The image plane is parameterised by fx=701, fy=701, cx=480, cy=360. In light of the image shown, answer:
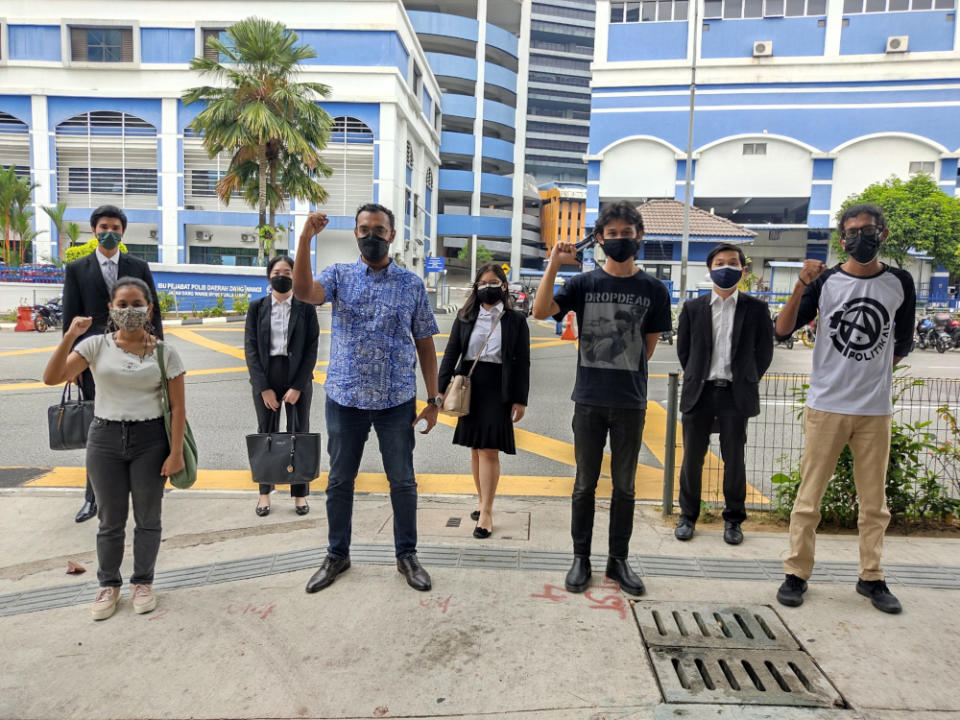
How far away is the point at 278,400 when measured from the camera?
16.7ft

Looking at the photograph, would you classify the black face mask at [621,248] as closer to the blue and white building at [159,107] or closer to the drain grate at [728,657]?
the drain grate at [728,657]

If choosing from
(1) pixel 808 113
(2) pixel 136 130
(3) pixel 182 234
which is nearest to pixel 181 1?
(2) pixel 136 130

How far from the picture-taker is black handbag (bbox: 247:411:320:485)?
447cm

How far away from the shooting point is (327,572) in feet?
12.2

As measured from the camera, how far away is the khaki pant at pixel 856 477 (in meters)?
3.55

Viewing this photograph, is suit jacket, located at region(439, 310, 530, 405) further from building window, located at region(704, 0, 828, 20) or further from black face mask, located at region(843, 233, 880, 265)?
building window, located at region(704, 0, 828, 20)

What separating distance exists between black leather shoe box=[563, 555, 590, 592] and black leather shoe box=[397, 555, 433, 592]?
28.8 inches

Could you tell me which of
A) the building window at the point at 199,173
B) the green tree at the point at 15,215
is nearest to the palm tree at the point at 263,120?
the building window at the point at 199,173

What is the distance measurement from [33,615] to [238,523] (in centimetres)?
149

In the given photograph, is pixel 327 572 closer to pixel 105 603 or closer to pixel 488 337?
pixel 105 603

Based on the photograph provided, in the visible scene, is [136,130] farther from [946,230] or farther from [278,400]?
[946,230]

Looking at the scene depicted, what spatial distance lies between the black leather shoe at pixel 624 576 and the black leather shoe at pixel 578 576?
14 centimetres

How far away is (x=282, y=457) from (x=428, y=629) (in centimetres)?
171

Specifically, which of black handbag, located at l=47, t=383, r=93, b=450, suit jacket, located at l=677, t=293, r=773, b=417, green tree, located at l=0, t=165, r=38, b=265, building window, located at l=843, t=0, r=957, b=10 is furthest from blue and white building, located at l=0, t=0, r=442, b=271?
Result: suit jacket, located at l=677, t=293, r=773, b=417
